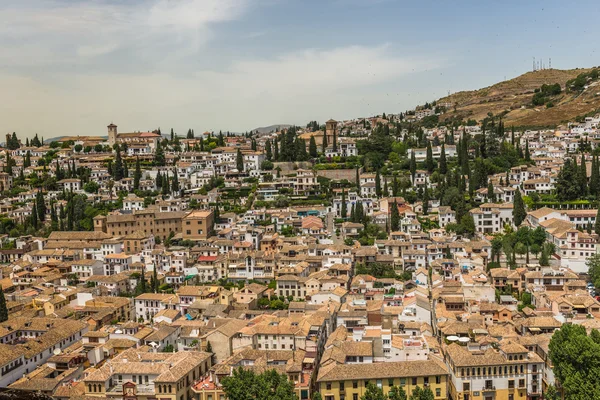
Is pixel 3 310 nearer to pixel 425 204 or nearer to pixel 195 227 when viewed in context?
pixel 195 227

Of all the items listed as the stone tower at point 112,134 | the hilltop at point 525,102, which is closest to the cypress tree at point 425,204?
the hilltop at point 525,102

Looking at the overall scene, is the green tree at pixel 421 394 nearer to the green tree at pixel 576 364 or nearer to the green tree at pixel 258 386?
the green tree at pixel 258 386

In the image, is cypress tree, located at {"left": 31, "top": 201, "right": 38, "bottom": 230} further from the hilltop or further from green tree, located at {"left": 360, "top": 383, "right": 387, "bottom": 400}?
the hilltop

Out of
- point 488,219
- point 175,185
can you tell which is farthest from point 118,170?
point 488,219

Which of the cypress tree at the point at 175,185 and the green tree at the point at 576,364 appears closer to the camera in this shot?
the green tree at the point at 576,364

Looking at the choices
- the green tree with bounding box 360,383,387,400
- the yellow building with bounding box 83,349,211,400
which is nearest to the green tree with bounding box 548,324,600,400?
the green tree with bounding box 360,383,387,400
